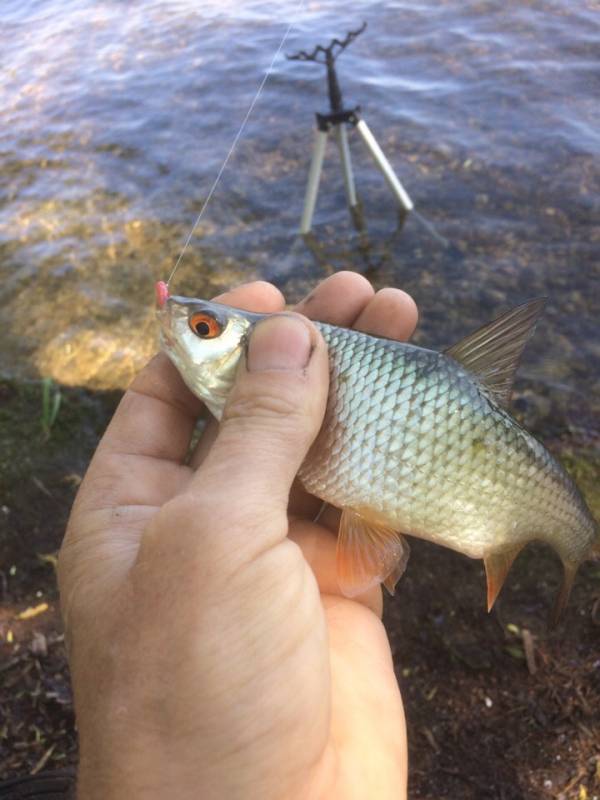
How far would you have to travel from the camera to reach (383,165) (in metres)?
6.84

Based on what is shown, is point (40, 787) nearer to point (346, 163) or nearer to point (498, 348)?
point (498, 348)

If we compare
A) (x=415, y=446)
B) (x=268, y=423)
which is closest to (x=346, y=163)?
(x=415, y=446)

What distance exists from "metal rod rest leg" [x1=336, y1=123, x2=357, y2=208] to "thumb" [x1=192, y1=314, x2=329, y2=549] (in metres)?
4.71

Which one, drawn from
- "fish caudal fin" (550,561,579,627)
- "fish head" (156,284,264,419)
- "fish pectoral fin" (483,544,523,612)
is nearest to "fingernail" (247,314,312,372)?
"fish head" (156,284,264,419)

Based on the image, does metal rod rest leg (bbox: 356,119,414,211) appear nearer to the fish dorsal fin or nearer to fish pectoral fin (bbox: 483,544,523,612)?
the fish dorsal fin

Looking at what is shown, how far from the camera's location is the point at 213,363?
2.65 metres

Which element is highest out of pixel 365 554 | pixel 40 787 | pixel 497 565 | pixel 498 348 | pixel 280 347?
pixel 280 347

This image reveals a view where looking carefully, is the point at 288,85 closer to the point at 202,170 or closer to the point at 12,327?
the point at 202,170

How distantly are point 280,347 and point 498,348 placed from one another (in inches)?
37.2

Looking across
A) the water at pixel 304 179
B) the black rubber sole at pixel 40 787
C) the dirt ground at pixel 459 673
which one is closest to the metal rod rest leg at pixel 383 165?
the water at pixel 304 179

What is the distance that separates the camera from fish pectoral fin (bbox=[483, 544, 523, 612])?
2.72 metres

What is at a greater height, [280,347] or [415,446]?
[280,347]

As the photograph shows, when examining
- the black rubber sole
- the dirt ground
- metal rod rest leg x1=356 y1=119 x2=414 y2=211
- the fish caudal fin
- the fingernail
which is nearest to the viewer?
the fingernail

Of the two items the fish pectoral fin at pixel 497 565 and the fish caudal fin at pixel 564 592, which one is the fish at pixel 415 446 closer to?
the fish pectoral fin at pixel 497 565
